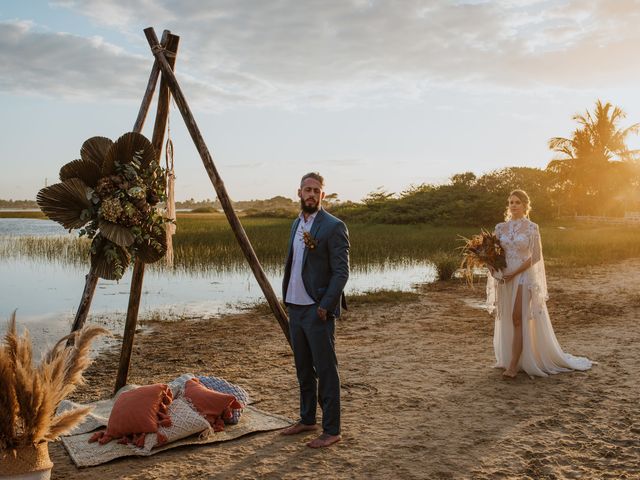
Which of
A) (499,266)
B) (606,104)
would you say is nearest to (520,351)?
(499,266)

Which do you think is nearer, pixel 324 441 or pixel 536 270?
pixel 324 441

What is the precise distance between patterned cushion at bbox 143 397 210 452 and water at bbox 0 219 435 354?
4990mm

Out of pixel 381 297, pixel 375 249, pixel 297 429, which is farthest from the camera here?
pixel 375 249

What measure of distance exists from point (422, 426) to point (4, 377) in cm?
331

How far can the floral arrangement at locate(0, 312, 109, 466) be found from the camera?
345 cm

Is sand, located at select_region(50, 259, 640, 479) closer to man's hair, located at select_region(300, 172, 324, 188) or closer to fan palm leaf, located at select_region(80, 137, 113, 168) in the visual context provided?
man's hair, located at select_region(300, 172, 324, 188)

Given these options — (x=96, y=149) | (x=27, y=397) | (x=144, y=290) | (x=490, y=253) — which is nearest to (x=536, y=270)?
(x=490, y=253)

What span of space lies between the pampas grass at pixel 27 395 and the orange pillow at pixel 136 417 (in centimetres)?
132

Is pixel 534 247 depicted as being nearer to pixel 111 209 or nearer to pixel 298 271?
pixel 298 271

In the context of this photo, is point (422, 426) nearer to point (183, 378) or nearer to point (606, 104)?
point (183, 378)

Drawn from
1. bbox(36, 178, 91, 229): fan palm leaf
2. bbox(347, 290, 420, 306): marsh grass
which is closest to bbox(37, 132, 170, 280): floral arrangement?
bbox(36, 178, 91, 229): fan palm leaf

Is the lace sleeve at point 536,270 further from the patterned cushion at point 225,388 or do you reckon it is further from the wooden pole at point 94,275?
the wooden pole at point 94,275

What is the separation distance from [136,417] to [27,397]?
1.65 m

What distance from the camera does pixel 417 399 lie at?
612 centimetres
